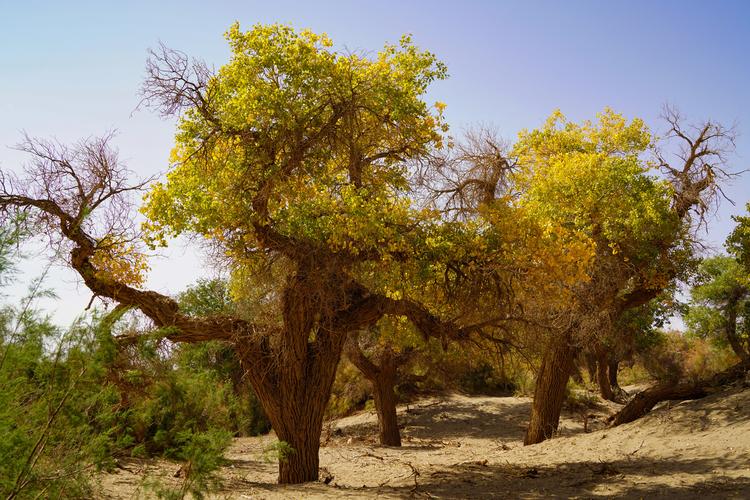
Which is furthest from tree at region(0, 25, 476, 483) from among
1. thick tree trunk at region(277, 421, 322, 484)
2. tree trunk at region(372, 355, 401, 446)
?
Result: tree trunk at region(372, 355, 401, 446)

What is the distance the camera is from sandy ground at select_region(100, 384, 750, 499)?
9398 mm

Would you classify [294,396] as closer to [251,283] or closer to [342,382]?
[251,283]

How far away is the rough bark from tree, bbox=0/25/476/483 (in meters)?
Answer: 6.79

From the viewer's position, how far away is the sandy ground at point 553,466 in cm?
940

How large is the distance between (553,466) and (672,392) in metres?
4.46

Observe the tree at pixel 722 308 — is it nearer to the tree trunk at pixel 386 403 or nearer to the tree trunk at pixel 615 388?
the tree trunk at pixel 615 388

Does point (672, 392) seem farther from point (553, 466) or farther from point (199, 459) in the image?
point (199, 459)

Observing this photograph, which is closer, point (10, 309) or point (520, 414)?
point (10, 309)

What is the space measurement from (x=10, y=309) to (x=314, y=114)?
5047 millimetres

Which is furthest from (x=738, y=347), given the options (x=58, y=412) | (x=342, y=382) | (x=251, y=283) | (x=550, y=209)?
(x=58, y=412)

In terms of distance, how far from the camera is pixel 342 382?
2538cm

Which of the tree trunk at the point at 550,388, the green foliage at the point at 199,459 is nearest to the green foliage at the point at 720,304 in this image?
the tree trunk at the point at 550,388

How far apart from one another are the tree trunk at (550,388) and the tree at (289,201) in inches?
210

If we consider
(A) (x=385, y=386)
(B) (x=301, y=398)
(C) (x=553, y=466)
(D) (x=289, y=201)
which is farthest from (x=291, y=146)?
(A) (x=385, y=386)
